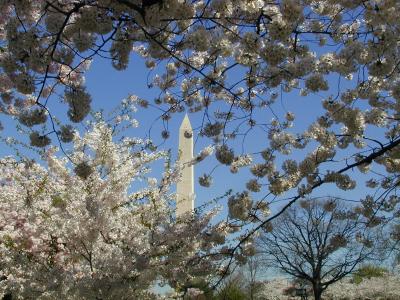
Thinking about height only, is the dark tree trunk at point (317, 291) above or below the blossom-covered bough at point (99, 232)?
above

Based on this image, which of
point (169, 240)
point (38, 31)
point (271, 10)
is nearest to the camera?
point (38, 31)

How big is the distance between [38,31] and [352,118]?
329cm

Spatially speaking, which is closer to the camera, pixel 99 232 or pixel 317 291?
pixel 99 232

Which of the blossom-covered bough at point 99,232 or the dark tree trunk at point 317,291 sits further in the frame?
the dark tree trunk at point 317,291

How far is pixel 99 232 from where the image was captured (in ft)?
21.7

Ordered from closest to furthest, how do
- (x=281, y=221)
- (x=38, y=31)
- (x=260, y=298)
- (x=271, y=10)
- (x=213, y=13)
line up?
(x=38, y=31), (x=271, y=10), (x=213, y=13), (x=281, y=221), (x=260, y=298)

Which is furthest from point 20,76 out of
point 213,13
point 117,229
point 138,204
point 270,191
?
point 138,204

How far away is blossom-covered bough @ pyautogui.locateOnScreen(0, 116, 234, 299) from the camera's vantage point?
611 centimetres

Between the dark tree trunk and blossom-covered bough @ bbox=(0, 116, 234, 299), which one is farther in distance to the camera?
the dark tree trunk

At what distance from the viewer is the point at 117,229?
6.98m

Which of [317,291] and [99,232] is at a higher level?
[317,291]

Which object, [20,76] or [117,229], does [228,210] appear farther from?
[20,76]

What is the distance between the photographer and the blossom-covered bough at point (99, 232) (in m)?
6.11

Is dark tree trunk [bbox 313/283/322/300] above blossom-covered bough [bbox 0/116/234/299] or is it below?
above
